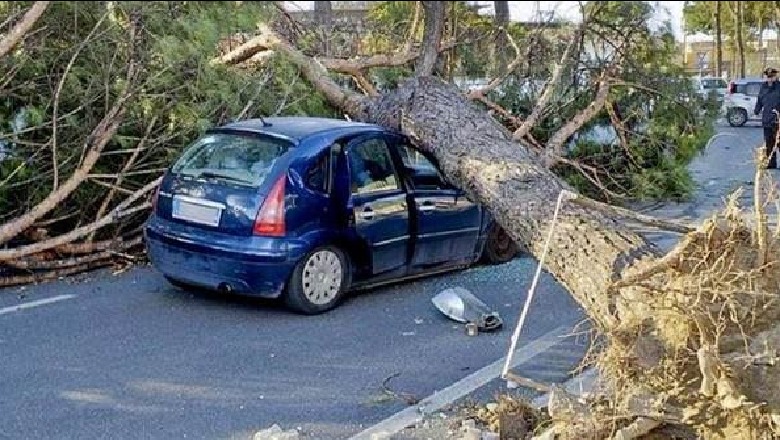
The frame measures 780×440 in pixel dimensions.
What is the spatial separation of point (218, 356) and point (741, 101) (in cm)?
1350

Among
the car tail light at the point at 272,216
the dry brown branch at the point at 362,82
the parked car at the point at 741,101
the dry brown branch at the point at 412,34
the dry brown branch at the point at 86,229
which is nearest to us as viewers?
the car tail light at the point at 272,216

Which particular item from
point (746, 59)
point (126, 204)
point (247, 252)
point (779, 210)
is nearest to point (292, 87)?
point (126, 204)

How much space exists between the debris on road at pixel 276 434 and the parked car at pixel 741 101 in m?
9.45

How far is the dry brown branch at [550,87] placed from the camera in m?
11.1

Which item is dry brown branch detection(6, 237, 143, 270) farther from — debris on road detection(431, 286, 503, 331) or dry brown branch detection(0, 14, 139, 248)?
debris on road detection(431, 286, 503, 331)

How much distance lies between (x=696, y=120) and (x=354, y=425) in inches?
344

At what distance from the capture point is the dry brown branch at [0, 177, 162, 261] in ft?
27.2

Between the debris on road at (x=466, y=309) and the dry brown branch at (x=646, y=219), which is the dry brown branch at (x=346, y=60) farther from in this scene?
the dry brown branch at (x=646, y=219)

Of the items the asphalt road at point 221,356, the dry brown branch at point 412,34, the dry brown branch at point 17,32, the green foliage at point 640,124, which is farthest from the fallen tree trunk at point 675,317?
the green foliage at point 640,124

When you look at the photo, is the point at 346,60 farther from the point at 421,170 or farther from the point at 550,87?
the point at 421,170

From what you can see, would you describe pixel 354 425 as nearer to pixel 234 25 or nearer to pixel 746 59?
pixel 234 25

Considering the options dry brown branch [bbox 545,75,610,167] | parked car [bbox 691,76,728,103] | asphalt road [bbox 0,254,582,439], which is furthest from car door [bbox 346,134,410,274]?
parked car [bbox 691,76,728,103]

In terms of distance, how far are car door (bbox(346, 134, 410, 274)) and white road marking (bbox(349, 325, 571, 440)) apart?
1449 mm

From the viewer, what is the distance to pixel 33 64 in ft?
28.5
